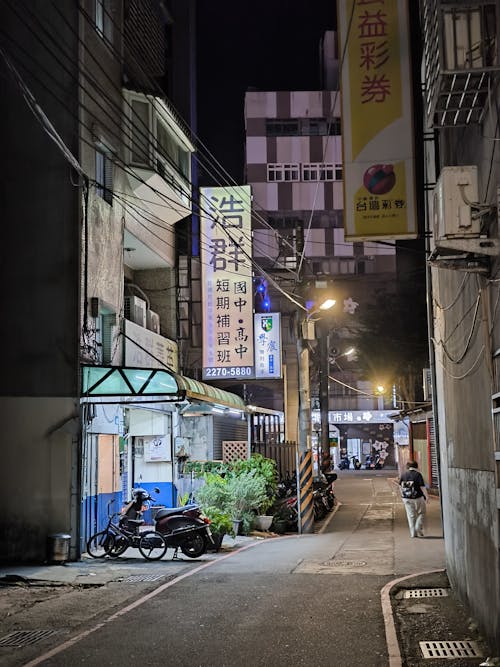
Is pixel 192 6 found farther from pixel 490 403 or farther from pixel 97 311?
pixel 490 403

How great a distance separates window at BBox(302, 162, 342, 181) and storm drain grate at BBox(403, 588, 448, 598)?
45.0 meters

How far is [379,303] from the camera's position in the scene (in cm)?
4034

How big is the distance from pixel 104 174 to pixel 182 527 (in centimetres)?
890

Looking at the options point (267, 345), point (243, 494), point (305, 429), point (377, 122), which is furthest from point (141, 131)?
point (377, 122)

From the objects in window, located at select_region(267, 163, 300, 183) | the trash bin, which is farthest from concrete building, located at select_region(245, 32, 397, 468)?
the trash bin

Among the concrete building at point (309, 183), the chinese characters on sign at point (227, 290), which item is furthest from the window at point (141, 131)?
the concrete building at point (309, 183)

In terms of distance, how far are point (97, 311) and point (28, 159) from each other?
11.7 feet

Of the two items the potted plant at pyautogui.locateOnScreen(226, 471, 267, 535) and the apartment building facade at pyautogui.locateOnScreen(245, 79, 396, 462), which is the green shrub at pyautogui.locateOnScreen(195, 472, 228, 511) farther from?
the apartment building facade at pyautogui.locateOnScreen(245, 79, 396, 462)

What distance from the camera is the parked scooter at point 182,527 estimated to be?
15266 millimetres

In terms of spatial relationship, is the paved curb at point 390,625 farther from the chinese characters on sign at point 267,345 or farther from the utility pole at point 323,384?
the utility pole at point 323,384

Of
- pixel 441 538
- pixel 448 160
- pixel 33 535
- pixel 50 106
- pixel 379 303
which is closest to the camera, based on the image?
pixel 448 160

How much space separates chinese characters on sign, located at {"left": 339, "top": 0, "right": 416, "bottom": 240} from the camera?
1050 cm

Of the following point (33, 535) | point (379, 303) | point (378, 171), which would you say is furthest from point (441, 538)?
point (379, 303)

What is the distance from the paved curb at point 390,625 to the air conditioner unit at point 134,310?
1109 centimetres
